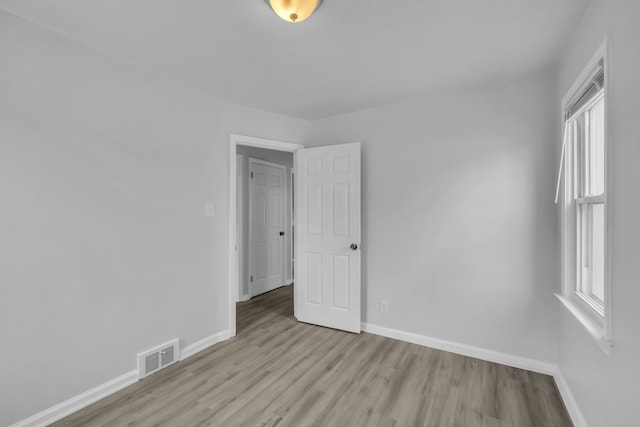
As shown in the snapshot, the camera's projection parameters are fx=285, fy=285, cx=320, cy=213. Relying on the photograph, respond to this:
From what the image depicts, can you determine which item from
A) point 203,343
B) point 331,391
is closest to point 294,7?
Answer: point 331,391

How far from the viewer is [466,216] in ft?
8.55

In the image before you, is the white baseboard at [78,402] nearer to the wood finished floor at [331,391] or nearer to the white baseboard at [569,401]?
the wood finished floor at [331,391]

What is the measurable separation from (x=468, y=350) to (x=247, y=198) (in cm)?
337

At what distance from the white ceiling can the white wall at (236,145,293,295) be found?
1.69 meters

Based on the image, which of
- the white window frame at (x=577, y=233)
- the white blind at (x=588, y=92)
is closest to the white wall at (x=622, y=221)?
the white window frame at (x=577, y=233)

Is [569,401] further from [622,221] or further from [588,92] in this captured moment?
[588,92]

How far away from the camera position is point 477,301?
8.41 feet

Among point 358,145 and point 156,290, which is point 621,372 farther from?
point 156,290

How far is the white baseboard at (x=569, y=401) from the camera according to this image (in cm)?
167

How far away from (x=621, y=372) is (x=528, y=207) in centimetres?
144

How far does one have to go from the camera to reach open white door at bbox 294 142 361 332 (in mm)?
3090

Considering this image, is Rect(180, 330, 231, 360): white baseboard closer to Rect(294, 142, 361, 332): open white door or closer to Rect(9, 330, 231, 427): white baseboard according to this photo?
Rect(9, 330, 231, 427): white baseboard

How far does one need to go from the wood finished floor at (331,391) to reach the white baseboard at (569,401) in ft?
0.16

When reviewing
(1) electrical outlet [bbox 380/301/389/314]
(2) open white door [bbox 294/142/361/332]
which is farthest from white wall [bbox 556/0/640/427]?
(2) open white door [bbox 294/142/361/332]
